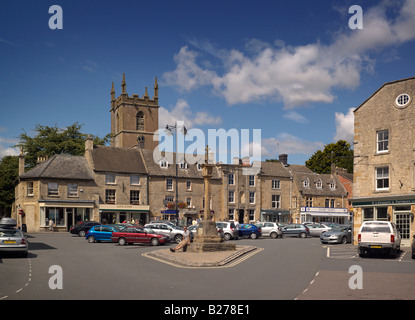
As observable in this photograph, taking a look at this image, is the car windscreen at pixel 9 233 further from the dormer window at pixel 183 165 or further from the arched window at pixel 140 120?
the arched window at pixel 140 120

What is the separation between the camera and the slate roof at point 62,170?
50312mm

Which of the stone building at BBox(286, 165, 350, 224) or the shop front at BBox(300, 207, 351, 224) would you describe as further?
the stone building at BBox(286, 165, 350, 224)

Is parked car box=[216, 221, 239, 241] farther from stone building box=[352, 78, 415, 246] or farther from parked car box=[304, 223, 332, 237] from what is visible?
parked car box=[304, 223, 332, 237]

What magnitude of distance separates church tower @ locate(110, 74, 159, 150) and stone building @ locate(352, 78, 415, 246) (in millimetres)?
49437

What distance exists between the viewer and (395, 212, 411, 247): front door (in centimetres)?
2973

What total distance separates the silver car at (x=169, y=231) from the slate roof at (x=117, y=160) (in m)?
20.4

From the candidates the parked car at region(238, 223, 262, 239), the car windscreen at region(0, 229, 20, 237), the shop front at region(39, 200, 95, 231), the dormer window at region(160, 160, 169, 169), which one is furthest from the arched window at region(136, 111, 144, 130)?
the car windscreen at region(0, 229, 20, 237)

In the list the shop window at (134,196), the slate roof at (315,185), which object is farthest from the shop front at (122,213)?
the slate roof at (315,185)

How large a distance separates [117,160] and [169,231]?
2333 centimetres

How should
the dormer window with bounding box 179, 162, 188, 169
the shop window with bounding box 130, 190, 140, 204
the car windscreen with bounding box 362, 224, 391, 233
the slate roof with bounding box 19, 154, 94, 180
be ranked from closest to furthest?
1. the car windscreen with bounding box 362, 224, 391, 233
2. the slate roof with bounding box 19, 154, 94, 180
3. the shop window with bounding box 130, 190, 140, 204
4. the dormer window with bounding box 179, 162, 188, 169

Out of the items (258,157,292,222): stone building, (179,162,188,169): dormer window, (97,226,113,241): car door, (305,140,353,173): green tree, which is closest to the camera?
(97,226,113,241): car door

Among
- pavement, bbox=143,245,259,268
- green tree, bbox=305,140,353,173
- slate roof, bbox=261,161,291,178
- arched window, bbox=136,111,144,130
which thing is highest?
arched window, bbox=136,111,144,130

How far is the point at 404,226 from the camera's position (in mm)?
29953

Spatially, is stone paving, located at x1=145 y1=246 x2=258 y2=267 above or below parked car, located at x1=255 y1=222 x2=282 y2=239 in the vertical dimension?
above
